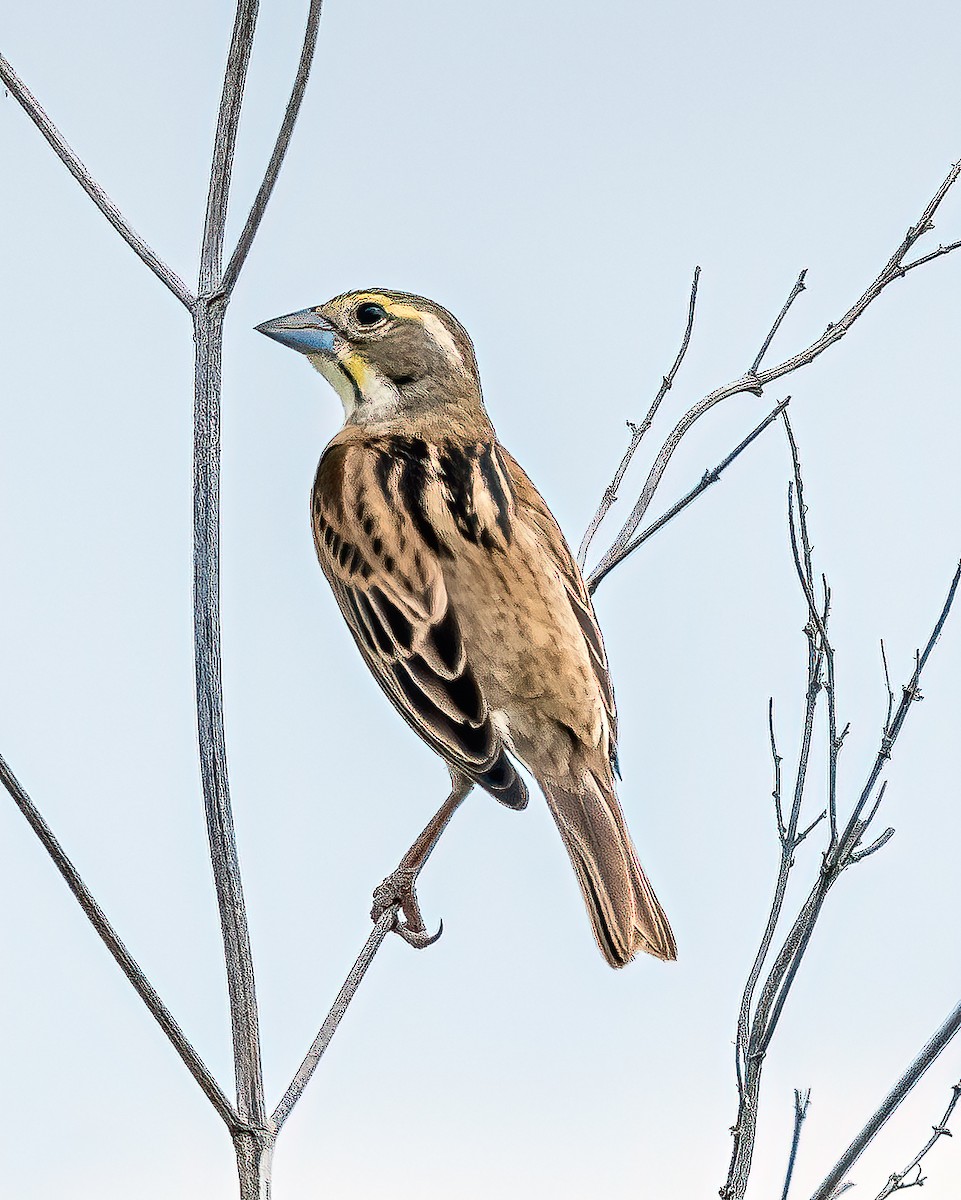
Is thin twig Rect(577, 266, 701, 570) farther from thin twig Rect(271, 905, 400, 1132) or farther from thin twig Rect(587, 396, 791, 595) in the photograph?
thin twig Rect(271, 905, 400, 1132)

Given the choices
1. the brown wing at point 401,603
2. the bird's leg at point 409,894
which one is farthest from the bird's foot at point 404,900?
the brown wing at point 401,603

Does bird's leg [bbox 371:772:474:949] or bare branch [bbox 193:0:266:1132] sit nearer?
bare branch [bbox 193:0:266:1132]

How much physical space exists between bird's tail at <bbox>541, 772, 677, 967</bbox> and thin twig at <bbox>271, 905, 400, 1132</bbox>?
673 millimetres

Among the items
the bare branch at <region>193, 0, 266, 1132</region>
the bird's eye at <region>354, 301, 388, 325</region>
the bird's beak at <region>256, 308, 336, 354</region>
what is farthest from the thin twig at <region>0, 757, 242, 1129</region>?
the bird's eye at <region>354, 301, 388, 325</region>

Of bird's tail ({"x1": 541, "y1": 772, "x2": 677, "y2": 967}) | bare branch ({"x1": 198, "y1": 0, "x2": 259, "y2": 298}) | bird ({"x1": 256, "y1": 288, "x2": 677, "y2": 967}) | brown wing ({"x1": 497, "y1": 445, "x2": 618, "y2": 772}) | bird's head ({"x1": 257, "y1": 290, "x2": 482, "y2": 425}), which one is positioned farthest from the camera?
bird's head ({"x1": 257, "y1": 290, "x2": 482, "y2": 425})

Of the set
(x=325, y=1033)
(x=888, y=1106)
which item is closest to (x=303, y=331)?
(x=325, y=1033)

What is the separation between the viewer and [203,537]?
3.01 m

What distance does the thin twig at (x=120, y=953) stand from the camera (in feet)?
9.67

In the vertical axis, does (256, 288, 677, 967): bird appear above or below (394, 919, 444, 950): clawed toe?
above

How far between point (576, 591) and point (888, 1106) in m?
1.94

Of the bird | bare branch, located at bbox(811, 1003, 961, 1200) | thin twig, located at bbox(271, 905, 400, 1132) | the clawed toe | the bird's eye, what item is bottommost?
bare branch, located at bbox(811, 1003, 961, 1200)

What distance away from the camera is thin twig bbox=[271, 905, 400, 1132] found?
3129 millimetres

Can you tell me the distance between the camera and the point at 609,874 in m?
4.03

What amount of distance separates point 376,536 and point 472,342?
44.7 inches
